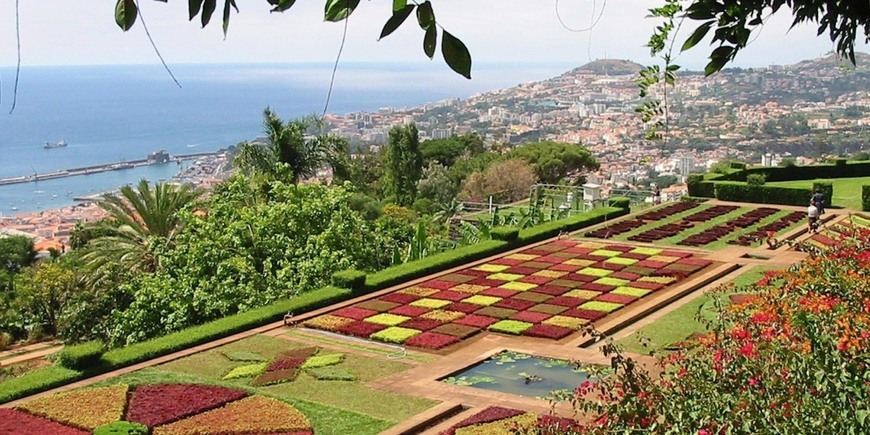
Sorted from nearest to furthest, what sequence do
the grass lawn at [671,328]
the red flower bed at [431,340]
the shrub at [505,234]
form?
the grass lawn at [671,328] < the red flower bed at [431,340] < the shrub at [505,234]

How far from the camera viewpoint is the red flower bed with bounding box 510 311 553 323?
15075mm

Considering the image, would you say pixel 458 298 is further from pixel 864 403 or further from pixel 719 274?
pixel 864 403

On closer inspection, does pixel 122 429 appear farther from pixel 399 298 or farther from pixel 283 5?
pixel 283 5

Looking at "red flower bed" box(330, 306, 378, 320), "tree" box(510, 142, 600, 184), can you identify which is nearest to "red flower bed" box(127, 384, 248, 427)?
"red flower bed" box(330, 306, 378, 320)

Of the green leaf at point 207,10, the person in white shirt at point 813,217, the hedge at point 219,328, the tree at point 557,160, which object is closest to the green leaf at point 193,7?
the green leaf at point 207,10

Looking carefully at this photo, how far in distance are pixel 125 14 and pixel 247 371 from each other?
1111cm

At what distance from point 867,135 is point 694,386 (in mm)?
49696

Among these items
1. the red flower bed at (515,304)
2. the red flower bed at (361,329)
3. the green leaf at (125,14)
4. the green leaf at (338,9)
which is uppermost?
the green leaf at (125,14)

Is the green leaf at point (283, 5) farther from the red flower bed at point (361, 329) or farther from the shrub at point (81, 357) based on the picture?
the red flower bed at point (361, 329)

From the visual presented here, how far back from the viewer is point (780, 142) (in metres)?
43.5

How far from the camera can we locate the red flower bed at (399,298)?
54.8 feet

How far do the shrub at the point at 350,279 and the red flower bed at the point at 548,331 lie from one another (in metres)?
4.07

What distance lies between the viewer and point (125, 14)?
201cm

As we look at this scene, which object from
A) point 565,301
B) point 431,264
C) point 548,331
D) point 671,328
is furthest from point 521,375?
point 431,264
